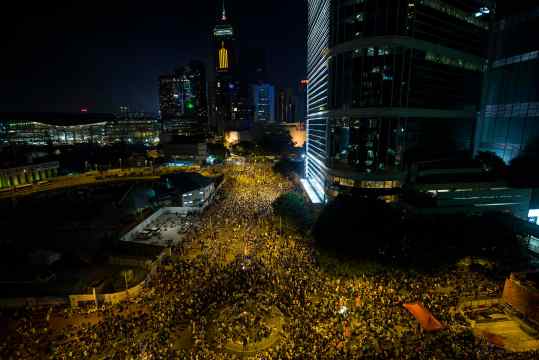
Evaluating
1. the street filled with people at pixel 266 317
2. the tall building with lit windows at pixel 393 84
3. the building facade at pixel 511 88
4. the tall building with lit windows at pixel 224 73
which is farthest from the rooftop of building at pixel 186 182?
the tall building with lit windows at pixel 224 73

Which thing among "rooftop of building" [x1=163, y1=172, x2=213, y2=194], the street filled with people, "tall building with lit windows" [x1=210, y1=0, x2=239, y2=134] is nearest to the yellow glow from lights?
"tall building with lit windows" [x1=210, y1=0, x2=239, y2=134]

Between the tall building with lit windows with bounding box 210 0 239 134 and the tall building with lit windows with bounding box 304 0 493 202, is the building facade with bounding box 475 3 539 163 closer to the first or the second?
the tall building with lit windows with bounding box 304 0 493 202

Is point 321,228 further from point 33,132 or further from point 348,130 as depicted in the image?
point 33,132

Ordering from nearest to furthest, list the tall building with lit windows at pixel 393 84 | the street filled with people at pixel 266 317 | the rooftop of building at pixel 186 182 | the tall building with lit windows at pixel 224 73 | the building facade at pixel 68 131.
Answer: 1. the street filled with people at pixel 266 317
2. the tall building with lit windows at pixel 393 84
3. the rooftop of building at pixel 186 182
4. the building facade at pixel 68 131
5. the tall building with lit windows at pixel 224 73

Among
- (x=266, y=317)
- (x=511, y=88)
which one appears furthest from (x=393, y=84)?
(x=266, y=317)

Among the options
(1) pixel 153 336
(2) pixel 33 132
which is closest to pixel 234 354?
(1) pixel 153 336

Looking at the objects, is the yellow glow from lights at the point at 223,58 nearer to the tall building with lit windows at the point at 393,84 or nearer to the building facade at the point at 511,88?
the tall building with lit windows at the point at 393,84
